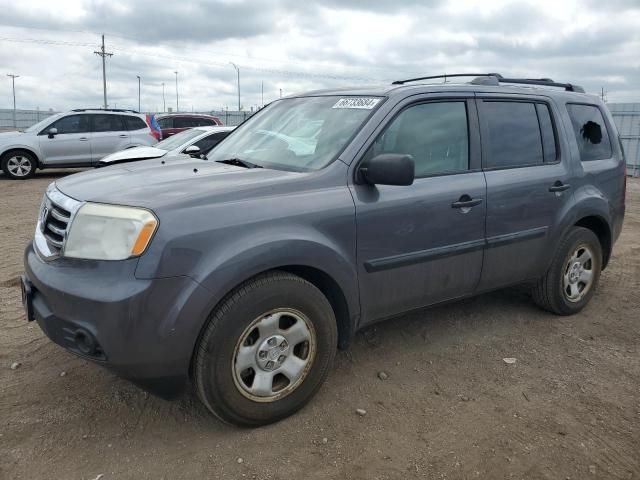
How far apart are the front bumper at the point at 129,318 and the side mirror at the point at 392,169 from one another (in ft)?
3.71

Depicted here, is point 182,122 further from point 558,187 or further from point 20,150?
point 558,187

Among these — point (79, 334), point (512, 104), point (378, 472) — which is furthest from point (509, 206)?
point (79, 334)

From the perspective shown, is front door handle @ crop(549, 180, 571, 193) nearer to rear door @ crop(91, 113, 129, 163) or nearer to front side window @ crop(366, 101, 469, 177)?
front side window @ crop(366, 101, 469, 177)

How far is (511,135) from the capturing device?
394cm

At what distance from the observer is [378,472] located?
2.57 meters

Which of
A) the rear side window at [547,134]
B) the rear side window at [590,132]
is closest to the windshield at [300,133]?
the rear side window at [547,134]

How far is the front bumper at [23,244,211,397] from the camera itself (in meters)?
2.42

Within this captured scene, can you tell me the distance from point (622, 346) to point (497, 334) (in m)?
0.89

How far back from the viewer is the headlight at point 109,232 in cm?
246

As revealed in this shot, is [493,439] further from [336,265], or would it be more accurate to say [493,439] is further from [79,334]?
[79,334]

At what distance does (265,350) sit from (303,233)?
628mm

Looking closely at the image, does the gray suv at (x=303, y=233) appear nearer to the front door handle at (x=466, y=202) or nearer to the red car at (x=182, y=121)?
the front door handle at (x=466, y=202)

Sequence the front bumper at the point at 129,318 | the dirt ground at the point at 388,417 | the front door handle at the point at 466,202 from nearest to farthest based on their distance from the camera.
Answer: the front bumper at the point at 129,318
the dirt ground at the point at 388,417
the front door handle at the point at 466,202

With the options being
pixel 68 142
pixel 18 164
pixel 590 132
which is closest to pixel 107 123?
pixel 68 142
